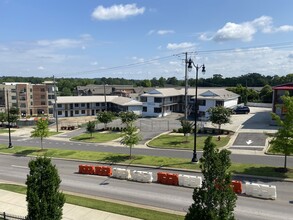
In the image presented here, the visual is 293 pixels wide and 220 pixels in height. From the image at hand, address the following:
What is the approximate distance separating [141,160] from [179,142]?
30.8 feet

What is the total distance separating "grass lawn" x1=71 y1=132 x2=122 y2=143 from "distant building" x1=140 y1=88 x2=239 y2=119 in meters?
21.9

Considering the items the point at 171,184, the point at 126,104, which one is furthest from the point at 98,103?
the point at 171,184

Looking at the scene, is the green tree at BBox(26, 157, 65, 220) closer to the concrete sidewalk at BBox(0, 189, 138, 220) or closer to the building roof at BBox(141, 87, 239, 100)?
the concrete sidewalk at BBox(0, 189, 138, 220)

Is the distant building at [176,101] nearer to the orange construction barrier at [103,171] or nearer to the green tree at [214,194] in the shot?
the orange construction barrier at [103,171]

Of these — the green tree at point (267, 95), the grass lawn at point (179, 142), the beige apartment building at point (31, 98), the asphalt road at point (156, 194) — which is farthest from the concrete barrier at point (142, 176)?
the beige apartment building at point (31, 98)

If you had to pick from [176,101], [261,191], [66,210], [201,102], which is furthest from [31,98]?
[261,191]

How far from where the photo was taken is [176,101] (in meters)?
76.9

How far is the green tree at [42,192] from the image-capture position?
1344 centimetres

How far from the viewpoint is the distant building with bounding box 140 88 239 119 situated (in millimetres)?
63344

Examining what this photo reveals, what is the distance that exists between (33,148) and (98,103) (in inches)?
1767

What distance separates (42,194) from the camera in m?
13.6

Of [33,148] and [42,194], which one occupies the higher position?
[42,194]

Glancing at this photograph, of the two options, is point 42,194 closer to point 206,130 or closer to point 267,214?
point 267,214

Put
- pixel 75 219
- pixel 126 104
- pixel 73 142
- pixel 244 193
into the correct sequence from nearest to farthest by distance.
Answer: pixel 75 219 → pixel 244 193 → pixel 73 142 → pixel 126 104
